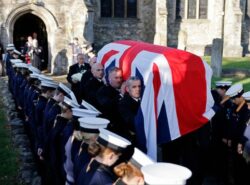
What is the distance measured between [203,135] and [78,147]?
76.2 inches

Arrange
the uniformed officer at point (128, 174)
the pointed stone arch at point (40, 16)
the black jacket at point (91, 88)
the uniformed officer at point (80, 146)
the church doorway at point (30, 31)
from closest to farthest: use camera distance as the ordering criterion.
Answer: the uniformed officer at point (128, 174) → the uniformed officer at point (80, 146) → the black jacket at point (91, 88) → the pointed stone arch at point (40, 16) → the church doorway at point (30, 31)

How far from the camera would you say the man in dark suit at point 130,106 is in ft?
16.8

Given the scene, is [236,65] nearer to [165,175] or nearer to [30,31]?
[30,31]

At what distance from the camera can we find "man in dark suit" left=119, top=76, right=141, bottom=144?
16.8 feet

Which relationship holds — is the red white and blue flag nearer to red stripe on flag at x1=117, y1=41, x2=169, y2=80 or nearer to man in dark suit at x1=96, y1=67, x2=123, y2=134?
man in dark suit at x1=96, y1=67, x2=123, y2=134

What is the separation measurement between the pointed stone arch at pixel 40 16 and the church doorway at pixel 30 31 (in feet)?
4.14

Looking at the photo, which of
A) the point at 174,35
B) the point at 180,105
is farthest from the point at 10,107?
the point at 174,35

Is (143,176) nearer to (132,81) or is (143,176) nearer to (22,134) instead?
(132,81)

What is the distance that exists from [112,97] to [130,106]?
2.05ft

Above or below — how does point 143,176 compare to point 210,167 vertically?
above

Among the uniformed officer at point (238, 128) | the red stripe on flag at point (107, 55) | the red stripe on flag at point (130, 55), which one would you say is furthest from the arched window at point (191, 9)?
the uniformed officer at point (238, 128)

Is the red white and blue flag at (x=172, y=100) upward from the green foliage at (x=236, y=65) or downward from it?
upward

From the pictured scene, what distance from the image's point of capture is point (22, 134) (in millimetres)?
8562

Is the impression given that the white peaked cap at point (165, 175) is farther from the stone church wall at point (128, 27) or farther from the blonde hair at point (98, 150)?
the stone church wall at point (128, 27)
